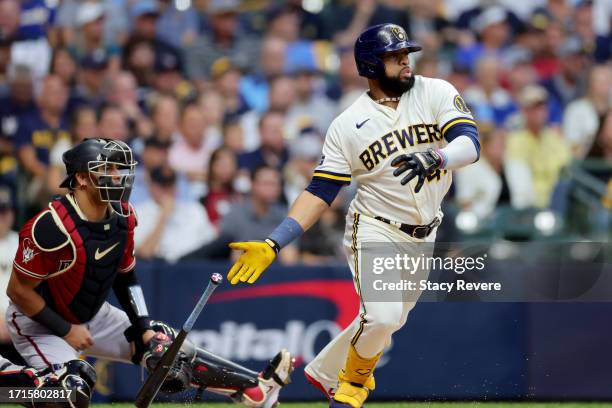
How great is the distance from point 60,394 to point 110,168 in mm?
1341

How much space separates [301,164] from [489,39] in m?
3.75

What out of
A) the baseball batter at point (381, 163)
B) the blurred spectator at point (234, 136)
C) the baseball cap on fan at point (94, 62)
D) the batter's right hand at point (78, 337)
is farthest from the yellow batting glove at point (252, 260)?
the baseball cap on fan at point (94, 62)

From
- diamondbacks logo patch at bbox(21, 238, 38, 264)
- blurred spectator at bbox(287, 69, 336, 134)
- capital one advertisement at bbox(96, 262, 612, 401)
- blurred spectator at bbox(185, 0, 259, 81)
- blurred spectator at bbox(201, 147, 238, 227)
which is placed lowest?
capital one advertisement at bbox(96, 262, 612, 401)

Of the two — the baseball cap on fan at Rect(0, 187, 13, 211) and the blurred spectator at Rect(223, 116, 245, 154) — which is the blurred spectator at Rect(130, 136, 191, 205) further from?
the baseball cap on fan at Rect(0, 187, 13, 211)

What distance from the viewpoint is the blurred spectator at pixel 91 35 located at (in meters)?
12.8

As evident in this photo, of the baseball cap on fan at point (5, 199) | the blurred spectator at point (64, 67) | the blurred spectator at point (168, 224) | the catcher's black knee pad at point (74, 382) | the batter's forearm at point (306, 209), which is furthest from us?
the blurred spectator at point (64, 67)

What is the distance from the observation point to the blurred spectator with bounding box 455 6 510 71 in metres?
13.9

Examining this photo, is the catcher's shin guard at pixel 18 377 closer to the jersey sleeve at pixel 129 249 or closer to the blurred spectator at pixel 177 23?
the jersey sleeve at pixel 129 249

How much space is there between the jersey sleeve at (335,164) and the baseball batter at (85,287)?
1168 millimetres

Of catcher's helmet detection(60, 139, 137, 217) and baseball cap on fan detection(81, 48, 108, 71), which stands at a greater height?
baseball cap on fan detection(81, 48, 108, 71)

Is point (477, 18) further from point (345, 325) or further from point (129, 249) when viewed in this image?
point (129, 249)

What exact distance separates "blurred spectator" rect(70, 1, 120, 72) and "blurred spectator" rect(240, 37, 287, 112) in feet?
4.89

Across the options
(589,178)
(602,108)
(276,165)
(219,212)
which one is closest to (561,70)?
(602,108)

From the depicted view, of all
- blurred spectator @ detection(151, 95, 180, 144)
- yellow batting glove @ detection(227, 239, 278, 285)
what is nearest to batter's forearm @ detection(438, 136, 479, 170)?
yellow batting glove @ detection(227, 239, 278, 285)
